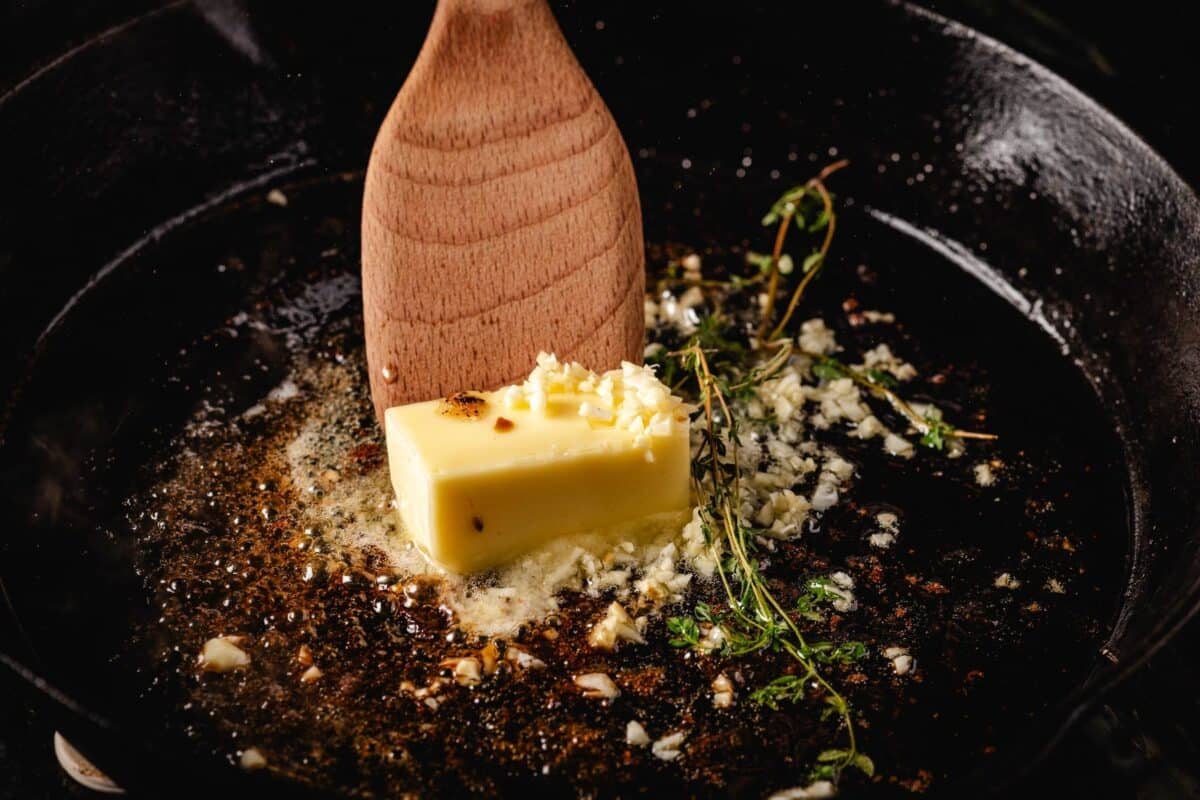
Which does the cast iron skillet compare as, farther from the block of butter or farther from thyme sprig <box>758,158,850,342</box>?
the block of butter

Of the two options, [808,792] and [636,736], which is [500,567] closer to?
[636,736]

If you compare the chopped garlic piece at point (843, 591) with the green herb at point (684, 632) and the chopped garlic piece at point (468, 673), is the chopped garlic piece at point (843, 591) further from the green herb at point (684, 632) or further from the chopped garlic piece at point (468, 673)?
the chopped garlic piece at point (468, 673)

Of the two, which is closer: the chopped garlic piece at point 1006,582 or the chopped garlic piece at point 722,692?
the chopped garlic piece at point 722,692

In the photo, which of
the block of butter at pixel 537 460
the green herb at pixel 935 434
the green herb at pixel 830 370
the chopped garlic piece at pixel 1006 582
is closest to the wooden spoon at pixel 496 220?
the block of butter at pixel 537 460

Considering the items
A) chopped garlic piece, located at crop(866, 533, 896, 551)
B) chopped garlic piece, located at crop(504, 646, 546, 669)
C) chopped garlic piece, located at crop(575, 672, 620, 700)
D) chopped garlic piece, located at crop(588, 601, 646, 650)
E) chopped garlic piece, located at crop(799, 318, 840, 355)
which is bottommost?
chopped garlic piece, located at crop(575, 672, 620, 700)

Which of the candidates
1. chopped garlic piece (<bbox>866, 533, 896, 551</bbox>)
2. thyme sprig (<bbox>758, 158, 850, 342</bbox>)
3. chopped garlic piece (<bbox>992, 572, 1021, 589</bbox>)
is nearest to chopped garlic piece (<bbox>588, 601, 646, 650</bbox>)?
chopped garlic piece (<bbox>866, 533, 896, 551</bbox>)

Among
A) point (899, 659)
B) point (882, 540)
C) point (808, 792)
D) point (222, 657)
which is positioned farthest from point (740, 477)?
point (222, 657)

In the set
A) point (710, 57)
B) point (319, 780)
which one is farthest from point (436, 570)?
point (710, 57)
